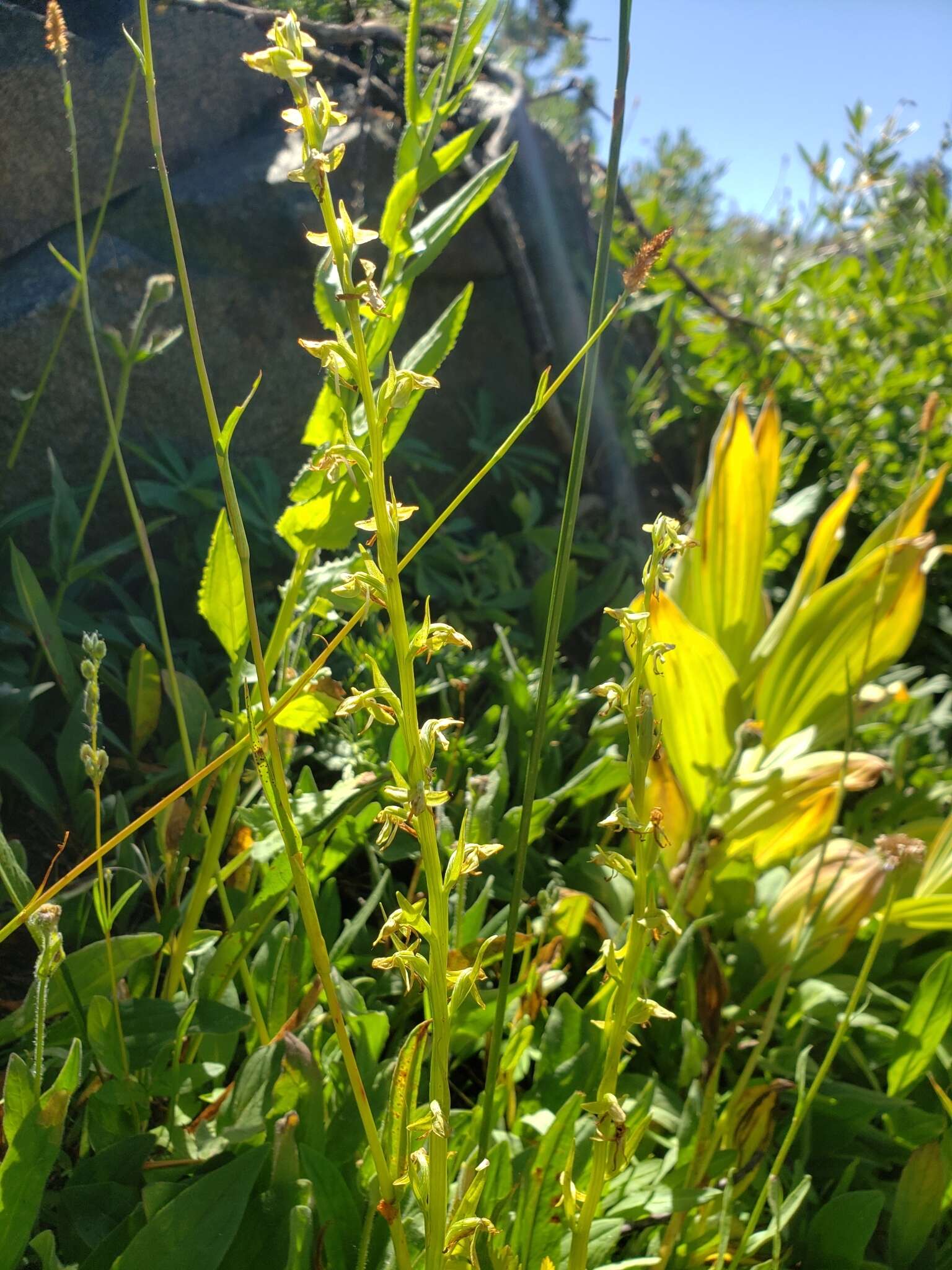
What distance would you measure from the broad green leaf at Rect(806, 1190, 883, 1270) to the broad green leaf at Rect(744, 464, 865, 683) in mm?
766

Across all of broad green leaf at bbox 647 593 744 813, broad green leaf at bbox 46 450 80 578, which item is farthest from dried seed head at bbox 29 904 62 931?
broad green leaf at bbox 647 593 744 813

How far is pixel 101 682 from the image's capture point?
4.08ft

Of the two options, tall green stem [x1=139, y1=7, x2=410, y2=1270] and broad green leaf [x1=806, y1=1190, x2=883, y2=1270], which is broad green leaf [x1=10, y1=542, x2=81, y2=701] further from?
broad green leaf [x1=806, y1=1190, x2=883, y2=1270]

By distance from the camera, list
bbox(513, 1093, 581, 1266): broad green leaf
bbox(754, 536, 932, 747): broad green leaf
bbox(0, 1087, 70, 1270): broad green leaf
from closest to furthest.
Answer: bbox(0, 1087, 70, 1270): broad green leaf < bbox(513, 1093, 581, 1266): broad green leaf < bbox(754, 536, 932, 747): broad green leaf

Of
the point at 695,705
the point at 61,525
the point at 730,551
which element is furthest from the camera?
the point at 730,551

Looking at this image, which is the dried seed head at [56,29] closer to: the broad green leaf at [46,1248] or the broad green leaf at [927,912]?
the broad green leaf at [46,1248]

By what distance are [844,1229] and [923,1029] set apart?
272 mm

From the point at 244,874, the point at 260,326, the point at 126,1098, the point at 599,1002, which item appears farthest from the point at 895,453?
the point at 126,1098

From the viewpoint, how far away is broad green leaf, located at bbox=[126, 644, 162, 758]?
1.18 meters

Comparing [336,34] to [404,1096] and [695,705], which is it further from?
[404,1096]

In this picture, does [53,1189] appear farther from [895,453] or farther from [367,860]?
[895,453]

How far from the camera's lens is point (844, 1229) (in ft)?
2.93

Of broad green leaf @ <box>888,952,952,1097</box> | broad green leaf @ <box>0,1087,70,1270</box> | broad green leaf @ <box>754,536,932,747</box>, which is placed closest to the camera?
broad green leaf @ <box>0,1087,70,1270</box>

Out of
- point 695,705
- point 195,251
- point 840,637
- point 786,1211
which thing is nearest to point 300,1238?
point 786,1211
